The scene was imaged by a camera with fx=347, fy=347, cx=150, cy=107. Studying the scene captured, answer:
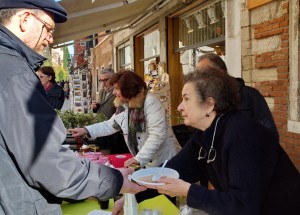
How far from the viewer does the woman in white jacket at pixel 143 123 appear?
3307mm

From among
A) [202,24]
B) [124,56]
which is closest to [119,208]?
[202,24]

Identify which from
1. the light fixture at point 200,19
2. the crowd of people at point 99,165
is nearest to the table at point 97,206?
the crowd of people at point 99,165

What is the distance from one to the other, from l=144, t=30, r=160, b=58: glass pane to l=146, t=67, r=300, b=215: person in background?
743 centimetres

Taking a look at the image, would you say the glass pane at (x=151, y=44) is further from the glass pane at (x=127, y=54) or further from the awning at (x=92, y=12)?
the glass pane at (x=127, y=54)

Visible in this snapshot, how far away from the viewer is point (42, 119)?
133 centimetres

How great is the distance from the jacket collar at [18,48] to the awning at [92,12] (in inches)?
154

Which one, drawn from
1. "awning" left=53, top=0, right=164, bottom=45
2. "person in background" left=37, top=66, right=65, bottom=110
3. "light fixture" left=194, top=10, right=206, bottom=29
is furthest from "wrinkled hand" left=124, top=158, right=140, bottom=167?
"light fixture" left=194, top=10, right=206, bottom=29

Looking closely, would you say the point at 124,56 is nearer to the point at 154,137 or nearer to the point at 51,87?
the point at 51,87

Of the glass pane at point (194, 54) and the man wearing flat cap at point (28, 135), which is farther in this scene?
the glass pane at point (194, 54)

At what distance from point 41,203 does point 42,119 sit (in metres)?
0.34

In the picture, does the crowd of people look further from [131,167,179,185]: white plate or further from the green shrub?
the green shrub

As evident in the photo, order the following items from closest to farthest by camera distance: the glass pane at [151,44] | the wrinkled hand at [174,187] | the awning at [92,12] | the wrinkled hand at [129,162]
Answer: the wrinkled hand at [174,187]
the wrinkled hand at [129,162]
the awning at [92,12]
the glass pane at [151,44]

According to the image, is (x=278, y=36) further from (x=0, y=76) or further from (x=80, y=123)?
(x=0, y=76)

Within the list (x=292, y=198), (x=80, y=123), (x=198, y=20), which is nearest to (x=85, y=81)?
Result: (x=198, y=20)
